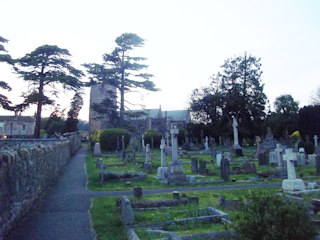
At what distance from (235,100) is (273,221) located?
127ft

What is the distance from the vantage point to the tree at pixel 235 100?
134 ft

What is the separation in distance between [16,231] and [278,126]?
151 feet

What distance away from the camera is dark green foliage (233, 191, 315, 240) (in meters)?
3.33

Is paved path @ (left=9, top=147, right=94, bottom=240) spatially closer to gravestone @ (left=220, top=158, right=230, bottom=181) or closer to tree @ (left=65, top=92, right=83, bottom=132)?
gravestone @ (left=220, top=158, right=230, bottom=181)

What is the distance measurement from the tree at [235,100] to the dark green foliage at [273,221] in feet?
122

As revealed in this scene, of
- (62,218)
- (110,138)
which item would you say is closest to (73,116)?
(110,138)

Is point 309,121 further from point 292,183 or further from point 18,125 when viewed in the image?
point 18,125

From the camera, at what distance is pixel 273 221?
3484 millimetres

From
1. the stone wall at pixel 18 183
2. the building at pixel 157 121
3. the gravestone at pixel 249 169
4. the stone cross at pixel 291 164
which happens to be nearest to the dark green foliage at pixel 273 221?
the stone wall at pixel 18 183

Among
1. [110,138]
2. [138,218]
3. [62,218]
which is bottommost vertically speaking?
[62,218]

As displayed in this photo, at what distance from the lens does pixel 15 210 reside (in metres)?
5.66

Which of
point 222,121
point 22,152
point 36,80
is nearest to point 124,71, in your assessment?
point 36,80

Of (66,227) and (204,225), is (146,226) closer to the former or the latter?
(204,225)

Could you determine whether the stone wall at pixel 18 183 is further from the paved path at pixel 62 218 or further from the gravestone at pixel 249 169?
the gravestone at pixel 249 169
